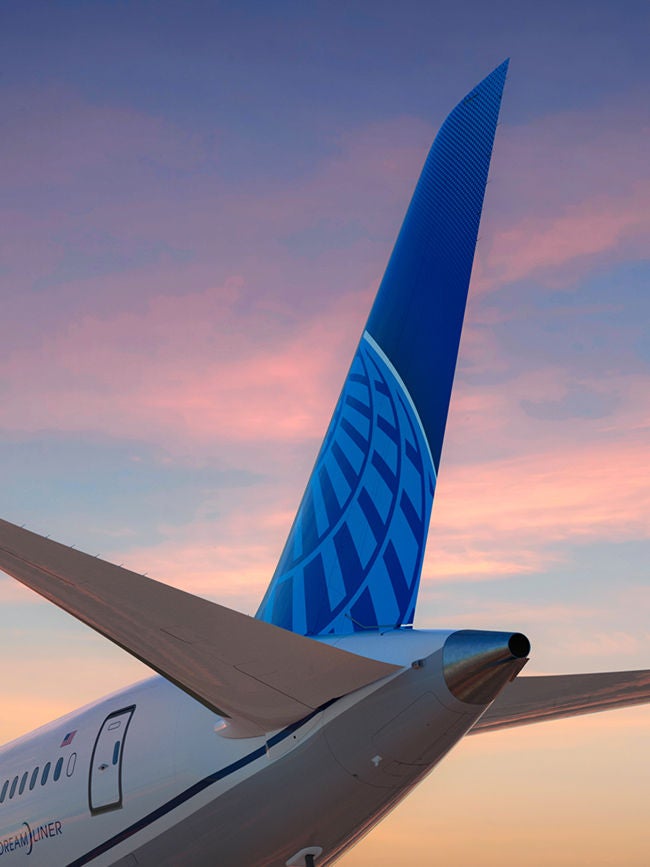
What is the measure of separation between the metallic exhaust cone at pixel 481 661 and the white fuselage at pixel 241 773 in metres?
0.11

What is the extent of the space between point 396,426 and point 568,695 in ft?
12.3

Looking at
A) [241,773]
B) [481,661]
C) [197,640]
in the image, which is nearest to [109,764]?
[241,773]

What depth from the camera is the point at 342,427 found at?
12297mm

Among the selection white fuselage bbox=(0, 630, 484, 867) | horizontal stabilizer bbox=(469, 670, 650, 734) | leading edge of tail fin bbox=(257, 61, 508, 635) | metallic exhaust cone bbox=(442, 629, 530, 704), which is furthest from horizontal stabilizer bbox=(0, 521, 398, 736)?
leading edge of tail fin bbox=(257, 61, 508, 635)

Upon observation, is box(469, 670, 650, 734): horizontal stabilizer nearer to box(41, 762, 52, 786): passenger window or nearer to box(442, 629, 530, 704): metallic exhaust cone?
box(442, 629, 530, 704): metallic exhaust cone

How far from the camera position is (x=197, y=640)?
7.00m

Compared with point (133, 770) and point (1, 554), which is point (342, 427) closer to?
point (133, 770)

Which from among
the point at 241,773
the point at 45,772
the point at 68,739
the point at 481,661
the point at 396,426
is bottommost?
the point at 241,773

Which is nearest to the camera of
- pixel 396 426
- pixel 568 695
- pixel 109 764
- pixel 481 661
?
pixel 481 661

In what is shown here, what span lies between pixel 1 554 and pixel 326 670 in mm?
2762

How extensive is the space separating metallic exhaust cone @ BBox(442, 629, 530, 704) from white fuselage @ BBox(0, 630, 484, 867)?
11 centimetres

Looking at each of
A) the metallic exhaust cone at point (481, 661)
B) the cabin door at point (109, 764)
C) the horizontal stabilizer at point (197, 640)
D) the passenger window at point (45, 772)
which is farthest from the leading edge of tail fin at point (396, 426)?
the passenger window at point (45, 772)

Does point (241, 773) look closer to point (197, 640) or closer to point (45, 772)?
point (197, 640)

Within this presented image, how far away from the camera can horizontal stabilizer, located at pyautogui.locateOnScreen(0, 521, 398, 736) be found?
6.23 meters
